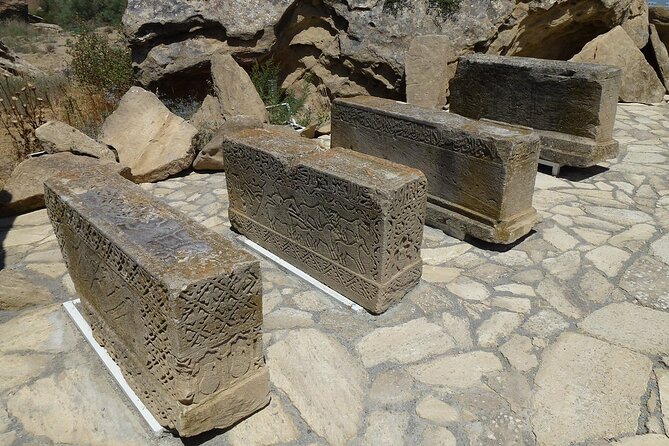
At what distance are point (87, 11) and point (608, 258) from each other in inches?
899

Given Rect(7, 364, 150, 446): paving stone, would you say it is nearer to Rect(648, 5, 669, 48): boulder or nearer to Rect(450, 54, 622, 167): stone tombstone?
Rect(450, 54, 622, 167): stone tombstone

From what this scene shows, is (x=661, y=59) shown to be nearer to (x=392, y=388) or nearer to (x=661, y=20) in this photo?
(x=661, y=20)

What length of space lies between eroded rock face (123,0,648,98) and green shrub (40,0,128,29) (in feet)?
51.3

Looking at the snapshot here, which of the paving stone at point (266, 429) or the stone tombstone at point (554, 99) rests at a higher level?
the stone tombstone at point (554, 99)

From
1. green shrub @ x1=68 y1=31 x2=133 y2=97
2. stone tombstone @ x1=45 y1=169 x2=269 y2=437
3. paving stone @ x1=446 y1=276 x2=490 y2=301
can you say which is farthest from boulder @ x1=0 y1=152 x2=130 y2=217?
paving stone @ x1=446 y1=276 x2=490 y2=301

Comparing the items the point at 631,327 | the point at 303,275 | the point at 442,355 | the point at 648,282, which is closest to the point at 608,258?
the point at 648,282

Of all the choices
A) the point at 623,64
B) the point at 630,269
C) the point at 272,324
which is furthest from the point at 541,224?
the point at 623,64

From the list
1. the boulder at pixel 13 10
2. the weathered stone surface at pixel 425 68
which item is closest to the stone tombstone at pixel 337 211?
the weathered stone surface at pixel 425 68

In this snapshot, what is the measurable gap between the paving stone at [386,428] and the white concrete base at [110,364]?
0.97m

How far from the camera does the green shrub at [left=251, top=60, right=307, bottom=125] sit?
727cm

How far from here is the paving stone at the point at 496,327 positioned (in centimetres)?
314

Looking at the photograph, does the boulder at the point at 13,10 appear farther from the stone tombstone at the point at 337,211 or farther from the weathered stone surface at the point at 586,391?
the weathered stone surface at the point at 586,391

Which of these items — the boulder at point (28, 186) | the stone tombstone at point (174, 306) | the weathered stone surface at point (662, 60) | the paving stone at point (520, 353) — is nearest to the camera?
the stone tombstone at point (174, 306)

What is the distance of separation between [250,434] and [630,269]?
296 cm
